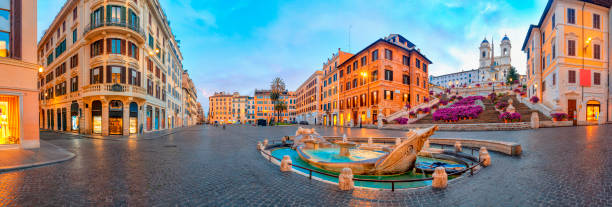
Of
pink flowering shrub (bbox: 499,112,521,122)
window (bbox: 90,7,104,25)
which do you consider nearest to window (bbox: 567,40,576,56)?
pink flowering shrub (bbox: 499,112,521,122)

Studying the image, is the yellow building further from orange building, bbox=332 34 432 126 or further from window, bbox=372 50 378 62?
window, bbox=372 50 378 62

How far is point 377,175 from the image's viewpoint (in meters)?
7.94

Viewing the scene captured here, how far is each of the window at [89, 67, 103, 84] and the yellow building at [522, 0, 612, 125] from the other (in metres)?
45.7

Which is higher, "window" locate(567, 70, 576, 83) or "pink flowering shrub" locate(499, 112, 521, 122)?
"window" locate(567, 70, 576, 83)

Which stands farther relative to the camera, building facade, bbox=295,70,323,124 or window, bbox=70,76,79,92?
building facade, bbox=295,70,323,124

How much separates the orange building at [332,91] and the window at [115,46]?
37.9 metres

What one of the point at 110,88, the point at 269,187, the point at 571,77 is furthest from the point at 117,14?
the point at 571,77

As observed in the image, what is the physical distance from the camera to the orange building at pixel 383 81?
117ft

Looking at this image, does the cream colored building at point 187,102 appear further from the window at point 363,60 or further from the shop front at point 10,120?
the shop front at point 10,120

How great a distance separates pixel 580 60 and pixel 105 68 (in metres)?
49.0

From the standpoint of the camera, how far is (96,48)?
69.9 feet

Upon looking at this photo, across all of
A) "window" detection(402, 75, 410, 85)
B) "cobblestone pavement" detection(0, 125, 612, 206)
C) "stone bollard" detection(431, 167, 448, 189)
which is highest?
"window" detection(402, 75, 410, 85)

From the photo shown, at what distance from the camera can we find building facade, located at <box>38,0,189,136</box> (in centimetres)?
2067

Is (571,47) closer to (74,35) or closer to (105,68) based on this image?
(105,68)
